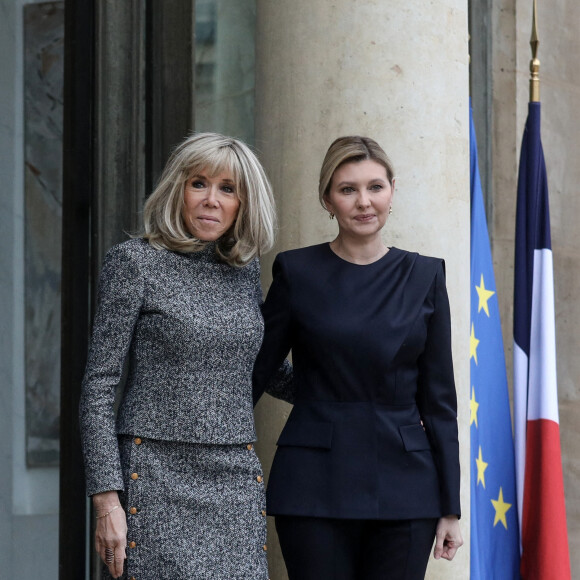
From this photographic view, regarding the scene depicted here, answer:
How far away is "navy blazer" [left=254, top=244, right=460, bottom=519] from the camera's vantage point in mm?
2844

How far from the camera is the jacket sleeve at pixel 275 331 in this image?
2984 millimetres

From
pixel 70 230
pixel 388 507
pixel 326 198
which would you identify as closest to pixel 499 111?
pixel 70 230

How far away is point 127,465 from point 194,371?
0.89ft

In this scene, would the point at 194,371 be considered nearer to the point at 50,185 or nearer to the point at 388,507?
the point at 388,507

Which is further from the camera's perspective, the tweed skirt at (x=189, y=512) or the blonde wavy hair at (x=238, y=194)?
the blonde wavy hair at (x=238, y=194)

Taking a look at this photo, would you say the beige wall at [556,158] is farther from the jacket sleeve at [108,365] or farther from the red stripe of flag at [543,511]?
the jacket sleeve at [108,365]

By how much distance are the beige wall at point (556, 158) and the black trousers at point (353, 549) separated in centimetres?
322

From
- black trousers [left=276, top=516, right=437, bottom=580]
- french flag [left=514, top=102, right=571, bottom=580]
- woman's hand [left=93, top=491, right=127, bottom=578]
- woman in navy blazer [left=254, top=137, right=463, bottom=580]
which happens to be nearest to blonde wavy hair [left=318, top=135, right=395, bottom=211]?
woman in navy blazer [left=254, top=137, right=463, bottom=580]

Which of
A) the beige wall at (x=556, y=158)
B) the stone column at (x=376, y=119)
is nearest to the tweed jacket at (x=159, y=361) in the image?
the stone column at (x=376, y=119)

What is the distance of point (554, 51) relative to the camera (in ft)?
20.6

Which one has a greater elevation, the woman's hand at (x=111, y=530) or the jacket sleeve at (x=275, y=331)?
the jacket sleeve at (x=275, y=331)

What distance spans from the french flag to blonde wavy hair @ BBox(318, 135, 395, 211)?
2044 millimetres

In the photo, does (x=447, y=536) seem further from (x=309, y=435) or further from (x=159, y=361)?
(x=159, y=361)

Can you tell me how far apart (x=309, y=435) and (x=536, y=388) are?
2.15 meters
